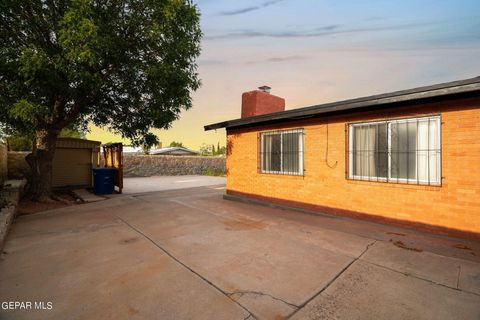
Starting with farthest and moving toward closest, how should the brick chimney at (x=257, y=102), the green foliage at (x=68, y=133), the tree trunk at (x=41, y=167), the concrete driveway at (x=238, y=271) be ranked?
the green foliage at (x=68, y=133)
the brick chimney at (x=257, y=102)
the tree trunk at (x=41, y=167)
the concrete driveway at (x=238, y=271)

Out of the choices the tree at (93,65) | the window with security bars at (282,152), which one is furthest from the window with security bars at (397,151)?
the tree at (93,65)

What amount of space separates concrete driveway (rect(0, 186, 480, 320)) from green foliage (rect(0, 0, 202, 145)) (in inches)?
156

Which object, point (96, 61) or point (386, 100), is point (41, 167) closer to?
point (96, 61)

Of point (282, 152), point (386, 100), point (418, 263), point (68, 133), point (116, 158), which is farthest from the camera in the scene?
point (68, 133)

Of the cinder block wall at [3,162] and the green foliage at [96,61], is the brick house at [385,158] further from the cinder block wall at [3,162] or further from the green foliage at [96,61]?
the cinder block wall at [3,162]

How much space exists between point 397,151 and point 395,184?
765 millimetres

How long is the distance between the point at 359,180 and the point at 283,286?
4.02 meters

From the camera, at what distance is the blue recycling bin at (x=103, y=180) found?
10.8m

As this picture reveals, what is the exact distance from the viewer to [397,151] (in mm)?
5430

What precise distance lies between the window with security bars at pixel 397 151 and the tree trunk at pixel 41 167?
10.3m

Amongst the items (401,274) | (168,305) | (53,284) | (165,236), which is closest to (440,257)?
(401,274)

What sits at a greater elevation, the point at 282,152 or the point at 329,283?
the point at 282,152

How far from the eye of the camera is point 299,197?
7176 millimetres

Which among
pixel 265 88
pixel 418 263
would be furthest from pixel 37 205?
pixel 418 263
